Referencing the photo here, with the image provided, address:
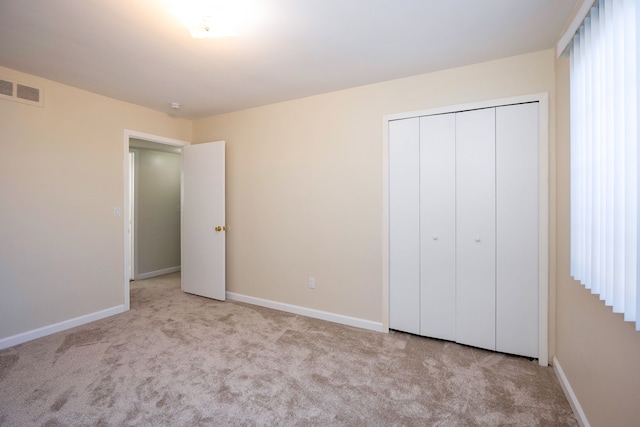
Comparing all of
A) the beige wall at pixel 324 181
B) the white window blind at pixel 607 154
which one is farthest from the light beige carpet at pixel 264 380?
the white window blind at pixel 607 154

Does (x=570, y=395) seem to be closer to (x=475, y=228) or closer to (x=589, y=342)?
(x=589, y=342)

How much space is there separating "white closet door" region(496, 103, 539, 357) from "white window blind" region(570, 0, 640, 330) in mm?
519

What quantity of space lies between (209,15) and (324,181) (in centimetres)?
182

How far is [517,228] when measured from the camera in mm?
2412

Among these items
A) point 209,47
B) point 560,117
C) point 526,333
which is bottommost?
point 526,333

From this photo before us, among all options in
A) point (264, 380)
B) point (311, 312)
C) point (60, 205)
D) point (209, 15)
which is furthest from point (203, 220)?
point (209, 15)

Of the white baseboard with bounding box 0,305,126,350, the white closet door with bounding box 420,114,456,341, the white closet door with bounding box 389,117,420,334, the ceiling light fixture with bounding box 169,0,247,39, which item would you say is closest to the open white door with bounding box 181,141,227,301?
the white baseboard with bounding box 0,305,126,350

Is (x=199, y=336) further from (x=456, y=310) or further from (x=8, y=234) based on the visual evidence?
(x=456, y=310)

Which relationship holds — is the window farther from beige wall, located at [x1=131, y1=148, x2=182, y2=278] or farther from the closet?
beige wall, located at [x1=131, y1=148, x2=182, y2=278]

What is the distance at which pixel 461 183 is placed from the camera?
2598 millimetres

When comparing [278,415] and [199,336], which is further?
[199,336]

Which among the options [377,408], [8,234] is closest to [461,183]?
[377,408]

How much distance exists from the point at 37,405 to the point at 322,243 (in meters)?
2.45

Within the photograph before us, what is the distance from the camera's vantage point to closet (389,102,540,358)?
239 centimetres
